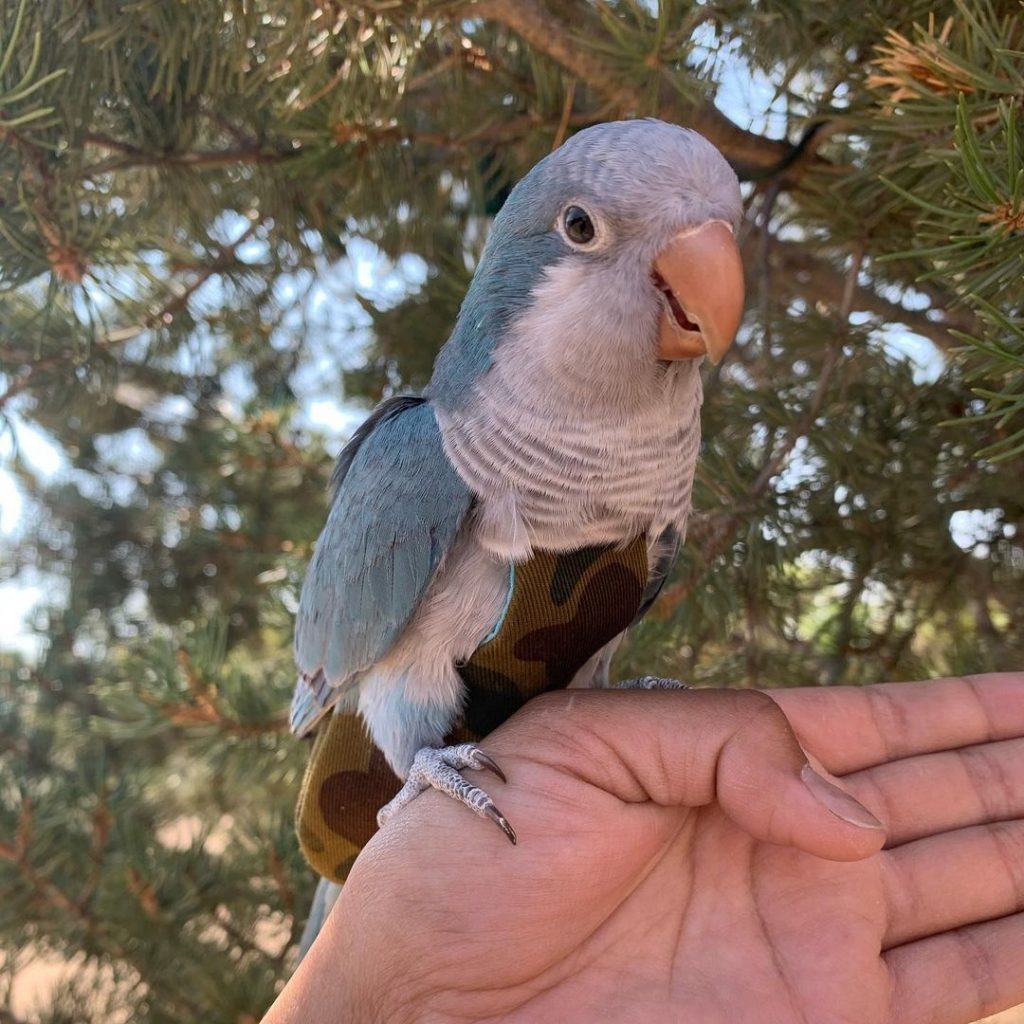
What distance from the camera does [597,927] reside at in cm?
132

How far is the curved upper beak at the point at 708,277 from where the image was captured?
3.64 feet

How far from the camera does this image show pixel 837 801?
114 cm

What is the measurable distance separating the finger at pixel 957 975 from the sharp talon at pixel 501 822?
63 cm

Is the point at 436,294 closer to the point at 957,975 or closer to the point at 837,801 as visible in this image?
the point at 837,801

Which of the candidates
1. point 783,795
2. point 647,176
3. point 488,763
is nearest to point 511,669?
point 488,763

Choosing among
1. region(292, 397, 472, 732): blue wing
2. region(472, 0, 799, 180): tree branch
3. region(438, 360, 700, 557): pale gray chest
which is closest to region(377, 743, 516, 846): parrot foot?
region(292, 397, 472, 732): blue wing

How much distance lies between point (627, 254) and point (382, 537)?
561 millimetres

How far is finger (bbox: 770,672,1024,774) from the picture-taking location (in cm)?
146

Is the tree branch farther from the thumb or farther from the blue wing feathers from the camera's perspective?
the thumb

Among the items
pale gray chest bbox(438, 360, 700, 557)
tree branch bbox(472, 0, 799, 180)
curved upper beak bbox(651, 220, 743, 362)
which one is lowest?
pale gray chest bbox(438, 360, 700, 557)

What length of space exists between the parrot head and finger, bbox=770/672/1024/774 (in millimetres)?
690

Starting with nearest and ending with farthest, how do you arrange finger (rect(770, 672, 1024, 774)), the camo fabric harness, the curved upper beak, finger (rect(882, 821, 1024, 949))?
the curved upper beak < the camo fabric harness < finger (rect(882, 821, 1024, 949)) < finger (rect(770, 672, 1024, 774))

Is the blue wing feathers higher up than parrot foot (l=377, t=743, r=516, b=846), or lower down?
higher up

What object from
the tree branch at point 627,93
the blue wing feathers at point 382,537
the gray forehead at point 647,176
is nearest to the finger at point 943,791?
the blue wing feathers at point 382,537
